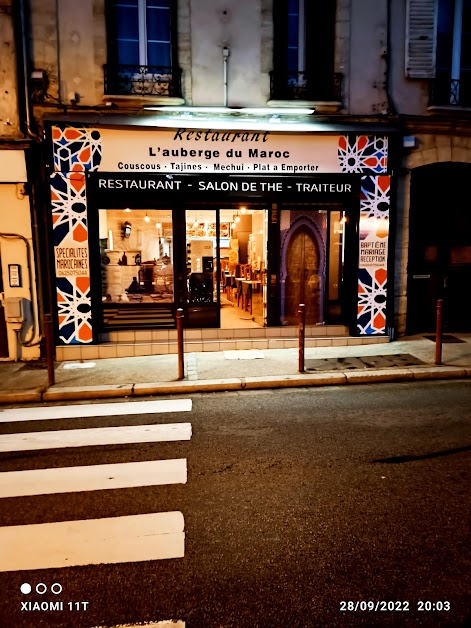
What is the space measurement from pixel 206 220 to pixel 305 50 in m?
4.23

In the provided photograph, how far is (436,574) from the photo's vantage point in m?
3.12

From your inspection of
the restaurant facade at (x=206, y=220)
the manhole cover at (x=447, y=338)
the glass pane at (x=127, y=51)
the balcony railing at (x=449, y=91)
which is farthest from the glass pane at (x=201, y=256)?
the balcony railing at (x=449, y=91)

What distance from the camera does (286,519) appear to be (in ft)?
12.3

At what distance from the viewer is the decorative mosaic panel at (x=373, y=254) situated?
10.2 m

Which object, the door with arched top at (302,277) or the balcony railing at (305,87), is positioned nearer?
the balcony railing at (305,87)

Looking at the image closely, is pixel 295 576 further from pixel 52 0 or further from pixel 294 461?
pixel 52 0

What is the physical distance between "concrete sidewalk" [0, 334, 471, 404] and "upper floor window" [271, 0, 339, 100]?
556 cm

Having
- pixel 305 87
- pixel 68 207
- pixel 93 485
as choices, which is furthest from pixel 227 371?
pixel 305 87

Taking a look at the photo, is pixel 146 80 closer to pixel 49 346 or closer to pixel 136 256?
pixel 136 256

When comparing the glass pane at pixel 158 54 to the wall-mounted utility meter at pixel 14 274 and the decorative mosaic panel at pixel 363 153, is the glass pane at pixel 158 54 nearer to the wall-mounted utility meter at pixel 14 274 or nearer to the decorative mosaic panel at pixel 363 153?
the decorative mosaic panel at pixel 363 153

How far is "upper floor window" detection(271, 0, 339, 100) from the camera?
10.0 m

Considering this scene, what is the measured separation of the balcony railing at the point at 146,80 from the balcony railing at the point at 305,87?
83.3 inches

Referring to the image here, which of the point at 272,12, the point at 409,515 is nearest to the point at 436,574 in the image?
the point at 409,515

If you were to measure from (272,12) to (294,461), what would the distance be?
907 cm
